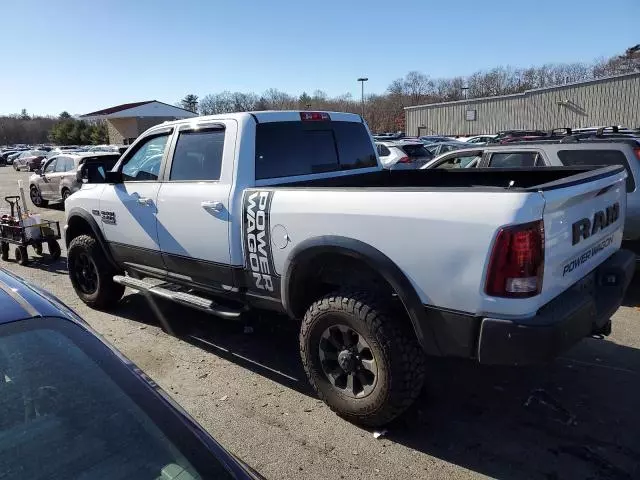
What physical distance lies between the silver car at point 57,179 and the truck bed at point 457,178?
11789 millimetres

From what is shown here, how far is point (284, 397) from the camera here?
376cm

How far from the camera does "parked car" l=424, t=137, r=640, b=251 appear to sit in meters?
5.54

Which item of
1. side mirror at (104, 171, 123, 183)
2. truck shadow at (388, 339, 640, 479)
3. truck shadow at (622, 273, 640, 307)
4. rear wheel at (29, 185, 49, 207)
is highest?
side mirror at (104, 171, 123, 183)

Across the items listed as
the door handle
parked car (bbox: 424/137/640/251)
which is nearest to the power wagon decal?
the door handle

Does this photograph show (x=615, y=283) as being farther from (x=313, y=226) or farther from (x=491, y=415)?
(x=313, y=226)

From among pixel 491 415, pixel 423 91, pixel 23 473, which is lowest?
pixel 491 415

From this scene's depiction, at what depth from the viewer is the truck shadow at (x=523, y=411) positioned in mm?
2912

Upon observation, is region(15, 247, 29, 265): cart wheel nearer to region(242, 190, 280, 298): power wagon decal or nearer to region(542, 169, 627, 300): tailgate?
region(242, 190, 280, 298): power wagon decal

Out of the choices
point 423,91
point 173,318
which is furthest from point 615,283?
point 423,91

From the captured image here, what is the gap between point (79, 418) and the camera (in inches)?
60.4

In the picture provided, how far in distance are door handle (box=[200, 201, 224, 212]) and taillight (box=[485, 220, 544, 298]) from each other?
215 cm

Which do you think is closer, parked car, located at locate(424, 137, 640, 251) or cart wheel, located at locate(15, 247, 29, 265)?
parked car, located at locate(424, 137, 640, 251)

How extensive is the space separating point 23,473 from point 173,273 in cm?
343

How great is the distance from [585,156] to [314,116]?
11.6ft
